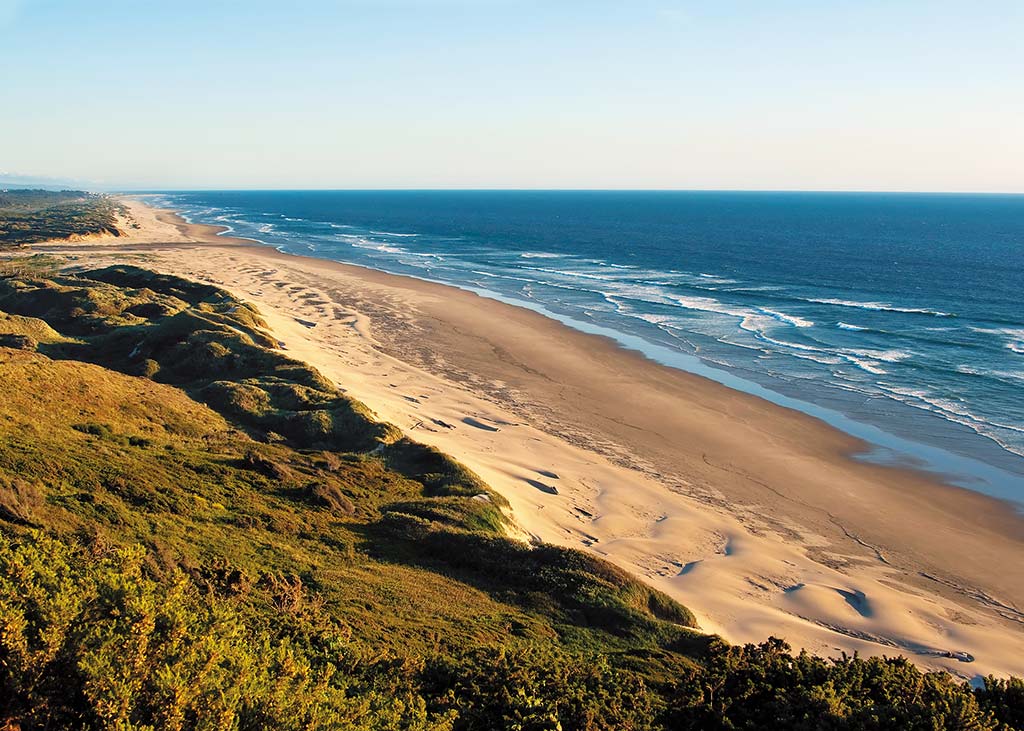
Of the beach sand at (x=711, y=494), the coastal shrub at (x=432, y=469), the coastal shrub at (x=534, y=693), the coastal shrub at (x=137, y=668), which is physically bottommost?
the beach sand at (x=711, y=494)

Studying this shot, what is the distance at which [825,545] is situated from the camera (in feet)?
95.5

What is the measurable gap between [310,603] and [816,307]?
7030cm

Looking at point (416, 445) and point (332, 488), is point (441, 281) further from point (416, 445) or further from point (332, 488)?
point (332, 488)

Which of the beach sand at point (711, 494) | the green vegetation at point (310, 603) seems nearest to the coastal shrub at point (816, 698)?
the green vegetation at point (310, 603)

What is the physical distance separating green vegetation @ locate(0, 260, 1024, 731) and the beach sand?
4684mm

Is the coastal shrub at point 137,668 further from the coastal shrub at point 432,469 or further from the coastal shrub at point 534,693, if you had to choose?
the coastal shrub at point 432,469

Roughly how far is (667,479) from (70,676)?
2781 centimetres

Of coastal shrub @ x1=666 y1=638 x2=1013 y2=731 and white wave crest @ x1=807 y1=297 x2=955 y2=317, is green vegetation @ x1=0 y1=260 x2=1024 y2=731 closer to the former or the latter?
coastal shrub @ x1=666 y1=638 x2=1013 y2=731

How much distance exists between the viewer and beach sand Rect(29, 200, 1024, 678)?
23.9m

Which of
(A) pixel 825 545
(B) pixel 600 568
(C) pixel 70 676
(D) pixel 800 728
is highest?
(C) pixel 70 676

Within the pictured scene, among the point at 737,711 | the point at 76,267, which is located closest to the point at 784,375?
→ the point at 737,711

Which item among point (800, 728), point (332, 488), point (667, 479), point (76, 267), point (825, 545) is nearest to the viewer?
point (800, 728)

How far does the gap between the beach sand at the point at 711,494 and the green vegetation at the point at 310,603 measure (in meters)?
4.68

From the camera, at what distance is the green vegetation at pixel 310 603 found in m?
10.7
